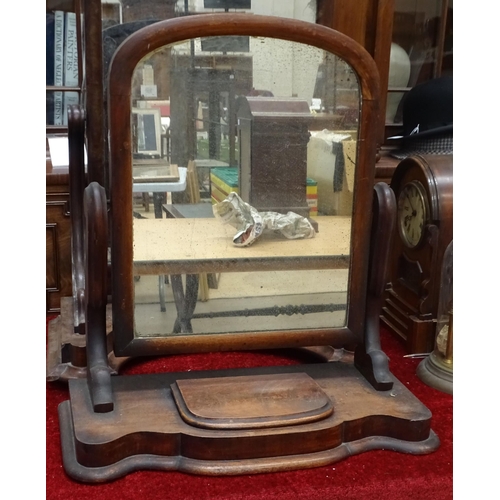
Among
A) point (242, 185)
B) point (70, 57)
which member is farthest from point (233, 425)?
point (70, 57)

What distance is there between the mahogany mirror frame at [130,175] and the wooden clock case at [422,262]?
40 centimetres

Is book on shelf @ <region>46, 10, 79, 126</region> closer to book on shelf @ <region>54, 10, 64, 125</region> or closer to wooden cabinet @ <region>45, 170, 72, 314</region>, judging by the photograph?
book on shelf @ <region>54, 10, 64, 125</region>

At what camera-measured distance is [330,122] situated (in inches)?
52.1

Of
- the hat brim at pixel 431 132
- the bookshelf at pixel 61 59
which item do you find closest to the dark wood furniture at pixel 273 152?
the hat brim at pixel 431 132

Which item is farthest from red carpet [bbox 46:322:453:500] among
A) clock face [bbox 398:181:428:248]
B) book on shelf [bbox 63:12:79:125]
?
book on shelf [bbox 63:12:79:125]

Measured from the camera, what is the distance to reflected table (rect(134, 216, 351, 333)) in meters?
1.31

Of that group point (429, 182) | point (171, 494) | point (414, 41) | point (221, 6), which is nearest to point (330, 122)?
point (221, 6)

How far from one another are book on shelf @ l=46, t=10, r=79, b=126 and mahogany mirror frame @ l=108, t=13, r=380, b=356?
99 cm

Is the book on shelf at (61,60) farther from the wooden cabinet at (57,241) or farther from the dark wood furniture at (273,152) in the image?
the dark wood furniture at (273,152)

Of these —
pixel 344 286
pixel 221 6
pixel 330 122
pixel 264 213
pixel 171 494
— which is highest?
pixel 221 6

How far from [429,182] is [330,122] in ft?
1.67

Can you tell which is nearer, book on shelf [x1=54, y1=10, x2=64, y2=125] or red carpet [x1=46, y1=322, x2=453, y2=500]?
red carpet [x1=46, y1=322, x2=453, y2=500]

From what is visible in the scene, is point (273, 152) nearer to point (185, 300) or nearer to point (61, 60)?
point (185, 300)

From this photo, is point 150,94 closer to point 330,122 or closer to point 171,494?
point 330,122
